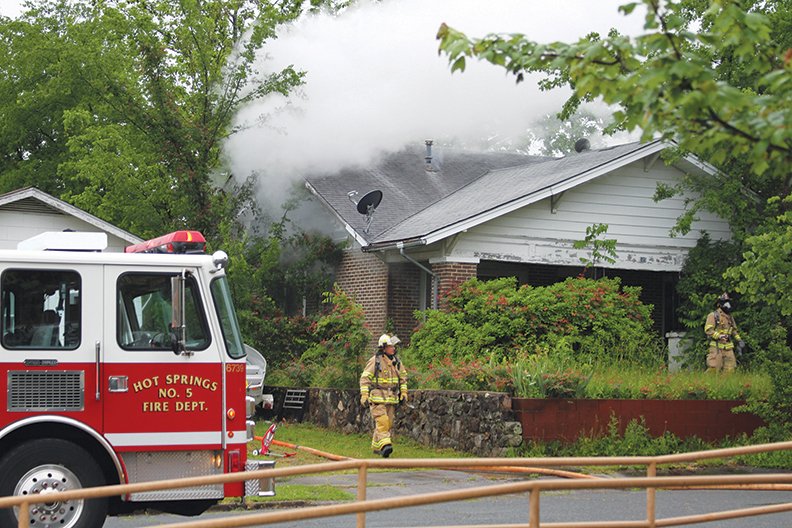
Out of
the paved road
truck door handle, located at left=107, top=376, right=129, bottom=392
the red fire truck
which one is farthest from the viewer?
truck door handle, located at left=107, top=376, right=129, bottom=392

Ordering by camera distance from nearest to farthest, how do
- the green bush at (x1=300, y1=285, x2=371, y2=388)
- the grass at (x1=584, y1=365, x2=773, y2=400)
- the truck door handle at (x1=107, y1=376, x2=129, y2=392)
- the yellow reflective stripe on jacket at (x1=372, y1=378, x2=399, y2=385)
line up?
1. the truck door handle at (x1=107, y1=376, x2=129, y2=392)
2. the grass at (x1=584, y1=365, x2=773, y2=400)
3. the yellow reflective stripe on jacket at (x1=372, y1=378, x2=399, y2=385)
4. the green bush at (x1=300, y1=285, x2=371, y2=388)

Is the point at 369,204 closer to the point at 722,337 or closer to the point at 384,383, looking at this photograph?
the point at 722,337

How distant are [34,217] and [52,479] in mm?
11652

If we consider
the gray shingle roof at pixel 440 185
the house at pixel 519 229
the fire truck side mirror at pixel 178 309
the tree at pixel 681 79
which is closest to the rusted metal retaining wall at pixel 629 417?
the house at pixel 519 229

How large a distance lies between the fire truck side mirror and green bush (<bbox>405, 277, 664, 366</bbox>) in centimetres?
982

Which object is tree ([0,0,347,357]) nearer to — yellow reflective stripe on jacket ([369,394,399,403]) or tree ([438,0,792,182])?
yellow reflective stripe on jacket ([369,394,399,403])

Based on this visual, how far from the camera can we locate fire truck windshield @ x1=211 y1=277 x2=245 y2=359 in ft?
32.4

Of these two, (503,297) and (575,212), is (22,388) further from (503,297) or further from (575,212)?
(575,212)

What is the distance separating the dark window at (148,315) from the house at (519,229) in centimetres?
1142

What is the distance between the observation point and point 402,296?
23609mm

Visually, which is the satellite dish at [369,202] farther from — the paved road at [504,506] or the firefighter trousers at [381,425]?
the paved road at [504,506]

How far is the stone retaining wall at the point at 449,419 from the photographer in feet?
51.5

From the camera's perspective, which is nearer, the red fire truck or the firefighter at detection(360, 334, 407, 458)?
the red fire truck

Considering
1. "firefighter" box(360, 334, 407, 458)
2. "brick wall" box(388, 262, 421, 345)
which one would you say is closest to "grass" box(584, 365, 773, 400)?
"firefighter" box(360, 334, 407, 458)
